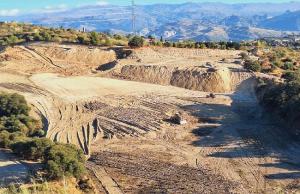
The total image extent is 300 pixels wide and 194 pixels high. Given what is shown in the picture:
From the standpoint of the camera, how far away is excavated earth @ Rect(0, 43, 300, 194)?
31516mm

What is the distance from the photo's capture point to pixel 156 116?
1682 inches

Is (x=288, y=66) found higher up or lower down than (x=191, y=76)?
higher up

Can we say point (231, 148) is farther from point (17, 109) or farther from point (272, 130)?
point (17, 109)

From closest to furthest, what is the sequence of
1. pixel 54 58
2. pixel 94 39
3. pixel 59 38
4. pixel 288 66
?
pixel 288 66 < pixel 54 58 < pixel 94 39 < pixel 59 38

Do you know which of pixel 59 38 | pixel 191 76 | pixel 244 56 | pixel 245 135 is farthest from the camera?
pixel 59 38

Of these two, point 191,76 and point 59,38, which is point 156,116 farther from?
point 59,38

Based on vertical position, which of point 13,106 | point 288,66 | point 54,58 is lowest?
point 13,106

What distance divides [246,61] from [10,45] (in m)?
24.3

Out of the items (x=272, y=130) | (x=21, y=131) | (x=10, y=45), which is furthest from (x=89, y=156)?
(x=10, y=45)

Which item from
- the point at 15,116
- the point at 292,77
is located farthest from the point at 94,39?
the point at 292,77

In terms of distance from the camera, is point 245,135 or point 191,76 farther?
point 191,76

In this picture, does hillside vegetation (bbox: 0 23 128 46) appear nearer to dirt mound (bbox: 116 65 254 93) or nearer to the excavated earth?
the excavated earth

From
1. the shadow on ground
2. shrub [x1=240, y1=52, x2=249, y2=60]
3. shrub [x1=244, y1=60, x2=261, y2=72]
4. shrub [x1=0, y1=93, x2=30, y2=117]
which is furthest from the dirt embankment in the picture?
shrub [x1=0, y1=93, x2=30, y2=117]

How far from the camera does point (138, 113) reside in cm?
4344
